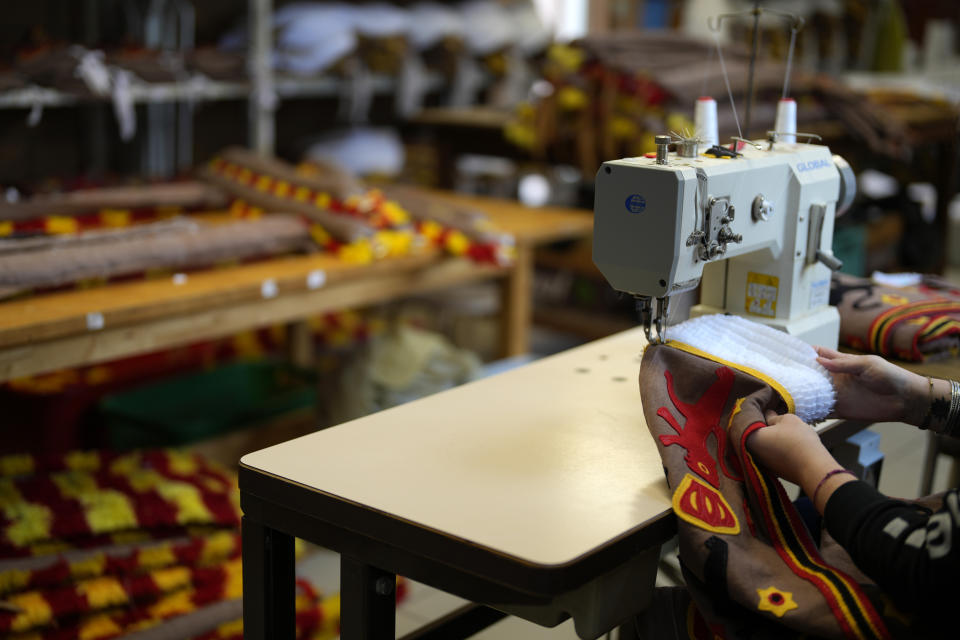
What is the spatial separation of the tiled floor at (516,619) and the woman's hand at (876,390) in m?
0.26

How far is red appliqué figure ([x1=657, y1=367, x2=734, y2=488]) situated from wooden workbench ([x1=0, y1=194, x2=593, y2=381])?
4.53ft

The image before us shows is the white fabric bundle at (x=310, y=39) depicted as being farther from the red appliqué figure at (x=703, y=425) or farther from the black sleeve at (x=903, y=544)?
the black sleeve at (x=903, y=544)

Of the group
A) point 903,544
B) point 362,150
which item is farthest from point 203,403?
point 903,544

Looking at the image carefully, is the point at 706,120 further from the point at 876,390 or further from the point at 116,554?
the point at 116,554

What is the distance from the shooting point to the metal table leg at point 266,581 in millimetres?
1368

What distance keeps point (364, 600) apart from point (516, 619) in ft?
4.18

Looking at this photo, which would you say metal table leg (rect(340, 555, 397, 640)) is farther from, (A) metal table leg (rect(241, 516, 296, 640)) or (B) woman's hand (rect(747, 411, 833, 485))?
(B) woman's hand (rect(747, 411, 833, 485))

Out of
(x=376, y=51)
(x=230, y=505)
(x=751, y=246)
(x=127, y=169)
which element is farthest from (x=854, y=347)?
(x=127, y=169)

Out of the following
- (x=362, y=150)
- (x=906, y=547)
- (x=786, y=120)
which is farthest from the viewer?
(x=362, y=150)


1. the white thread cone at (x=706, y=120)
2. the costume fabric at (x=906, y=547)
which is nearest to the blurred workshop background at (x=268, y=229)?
the white thread cone at (x=706, y=120)

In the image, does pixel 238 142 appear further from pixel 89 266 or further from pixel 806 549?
pixel 806 549

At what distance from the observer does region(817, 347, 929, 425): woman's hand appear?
1430 mm

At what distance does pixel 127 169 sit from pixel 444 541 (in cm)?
328

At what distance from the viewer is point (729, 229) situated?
1.51 meters
